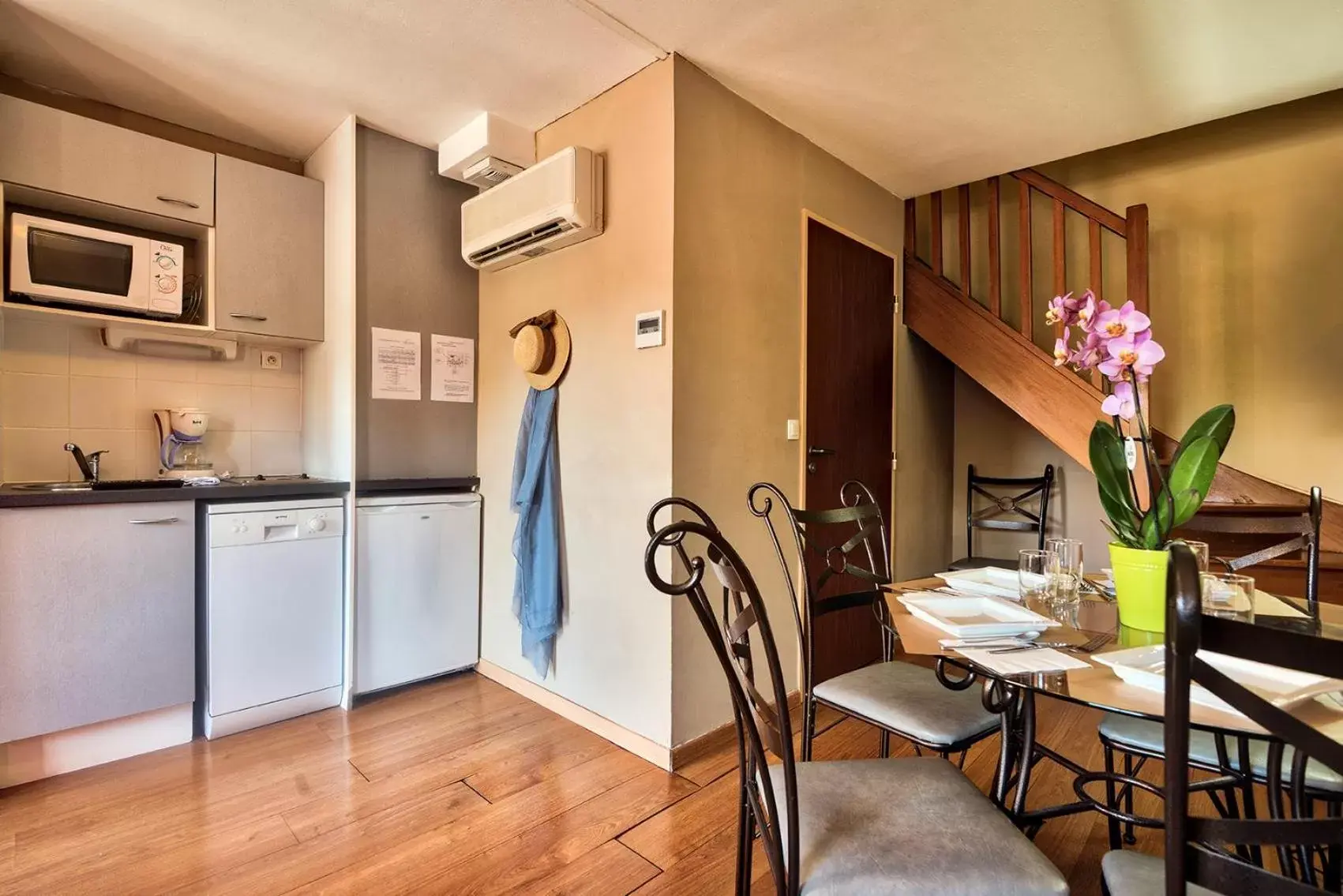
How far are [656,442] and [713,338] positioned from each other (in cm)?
44

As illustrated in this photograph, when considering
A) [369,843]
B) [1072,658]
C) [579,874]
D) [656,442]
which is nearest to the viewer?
[1072,658]

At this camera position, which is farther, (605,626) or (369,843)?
(605,626)

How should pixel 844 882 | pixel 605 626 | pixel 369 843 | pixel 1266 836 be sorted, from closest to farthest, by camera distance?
pixel 1266 836, pixel 844 882, pixel 369 843, pixel 605 626

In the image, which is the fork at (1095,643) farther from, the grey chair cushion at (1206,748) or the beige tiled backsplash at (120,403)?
the beige tiled backsplash at (120,403)

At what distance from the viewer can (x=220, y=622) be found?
230cm

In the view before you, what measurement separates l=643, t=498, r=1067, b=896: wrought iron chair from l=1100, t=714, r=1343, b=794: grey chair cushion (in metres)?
0.52

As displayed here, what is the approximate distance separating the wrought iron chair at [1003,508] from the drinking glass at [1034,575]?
6.93ft

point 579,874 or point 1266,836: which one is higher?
point 1266,836

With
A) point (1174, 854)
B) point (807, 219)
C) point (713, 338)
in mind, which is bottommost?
point (1174, 854)

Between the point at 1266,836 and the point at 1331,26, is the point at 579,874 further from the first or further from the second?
the point at 1331,26

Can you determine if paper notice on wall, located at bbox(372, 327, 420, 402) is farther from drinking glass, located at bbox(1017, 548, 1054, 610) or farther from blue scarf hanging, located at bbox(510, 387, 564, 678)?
drinking glass, located at bbox(1017, 548, 1054, 610)

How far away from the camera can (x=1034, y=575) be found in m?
1.42

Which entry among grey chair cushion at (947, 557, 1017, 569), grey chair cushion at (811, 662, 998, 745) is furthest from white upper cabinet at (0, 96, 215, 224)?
grey chair cushion at (947, 557, 1017, 569)

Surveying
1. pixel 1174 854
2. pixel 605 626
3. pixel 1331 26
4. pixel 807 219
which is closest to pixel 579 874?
pixel 605 626
